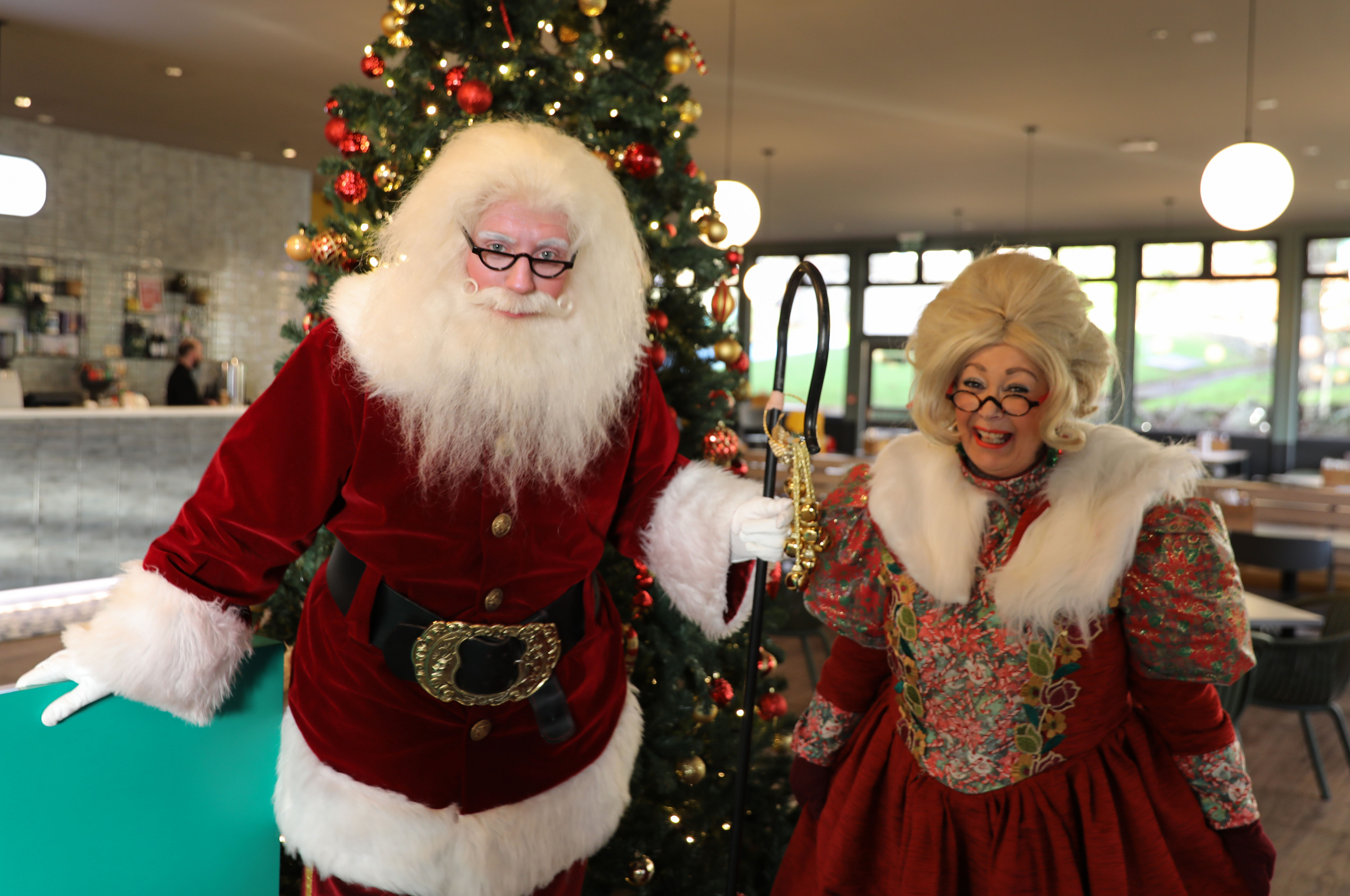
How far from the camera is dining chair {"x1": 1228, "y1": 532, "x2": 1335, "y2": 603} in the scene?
4766 millimetres

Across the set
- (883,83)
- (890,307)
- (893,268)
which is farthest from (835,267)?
(883,83)

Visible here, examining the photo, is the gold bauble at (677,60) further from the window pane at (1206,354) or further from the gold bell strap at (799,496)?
the window pane at (1206,354)

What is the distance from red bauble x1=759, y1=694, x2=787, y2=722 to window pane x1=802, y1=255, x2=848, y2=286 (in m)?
11.9

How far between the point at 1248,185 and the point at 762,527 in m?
3.97

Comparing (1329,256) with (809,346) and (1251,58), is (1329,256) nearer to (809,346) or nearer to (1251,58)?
(809,346)

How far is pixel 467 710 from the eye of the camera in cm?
153

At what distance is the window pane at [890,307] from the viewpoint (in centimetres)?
1339

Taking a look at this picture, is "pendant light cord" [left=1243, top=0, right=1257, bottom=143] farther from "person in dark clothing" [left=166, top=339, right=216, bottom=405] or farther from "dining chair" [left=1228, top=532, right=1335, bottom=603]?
"person in dark clothing" [left=166, top=339, right=216, bottom=405]

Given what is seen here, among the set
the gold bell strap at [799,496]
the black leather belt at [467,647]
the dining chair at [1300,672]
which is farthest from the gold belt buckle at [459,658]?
the dining chair at [1300,672]

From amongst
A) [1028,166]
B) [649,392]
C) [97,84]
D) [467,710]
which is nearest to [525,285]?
[649,392]

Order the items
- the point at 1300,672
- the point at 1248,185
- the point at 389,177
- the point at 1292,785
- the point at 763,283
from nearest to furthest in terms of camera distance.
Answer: the point at 389,177 < the point at 1300,672 < the point at 1292,785 < the point at 1248,185 < the point at 763,283

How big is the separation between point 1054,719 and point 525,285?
1001 mm

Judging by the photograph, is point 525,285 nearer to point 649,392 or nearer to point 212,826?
point 649,392

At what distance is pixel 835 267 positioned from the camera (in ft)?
46.1
